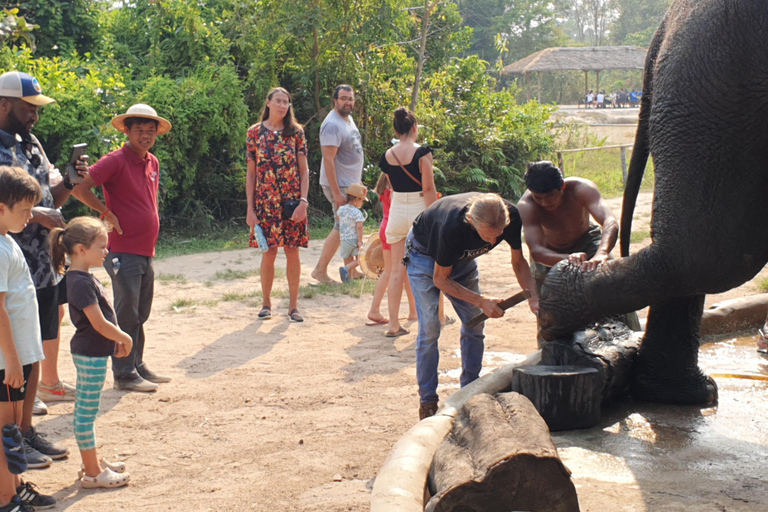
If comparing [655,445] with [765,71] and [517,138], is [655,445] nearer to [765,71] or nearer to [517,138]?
[765,71]

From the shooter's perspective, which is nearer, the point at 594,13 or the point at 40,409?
the point at 40,409

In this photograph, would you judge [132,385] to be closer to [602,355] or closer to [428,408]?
[428,408]

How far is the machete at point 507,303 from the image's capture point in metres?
4.50

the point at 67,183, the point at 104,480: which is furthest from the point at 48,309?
the point at 104,480

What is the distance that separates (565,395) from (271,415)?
6.20 ft

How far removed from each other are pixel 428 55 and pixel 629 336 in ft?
40.3

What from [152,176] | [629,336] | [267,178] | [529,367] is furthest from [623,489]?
[267,178]

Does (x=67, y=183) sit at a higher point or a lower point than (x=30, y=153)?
lower

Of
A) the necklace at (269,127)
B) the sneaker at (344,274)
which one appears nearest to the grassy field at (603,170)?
the sneaker at (344,274)

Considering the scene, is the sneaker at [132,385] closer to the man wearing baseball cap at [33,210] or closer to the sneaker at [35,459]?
the man wearing baseball cap at [33,210]

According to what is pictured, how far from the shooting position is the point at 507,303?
4504 mm

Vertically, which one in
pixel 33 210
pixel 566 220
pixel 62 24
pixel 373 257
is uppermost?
pixel 62 24

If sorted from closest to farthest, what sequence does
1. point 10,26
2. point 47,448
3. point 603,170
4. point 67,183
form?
1. point 47,448
2. point 67,183
3. point 10,26
4. point 603,170

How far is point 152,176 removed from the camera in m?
5.64
